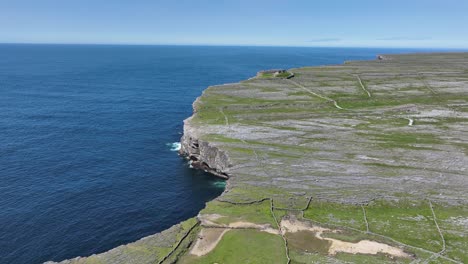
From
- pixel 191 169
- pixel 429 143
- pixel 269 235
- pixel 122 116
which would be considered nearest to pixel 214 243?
pixel 269 235

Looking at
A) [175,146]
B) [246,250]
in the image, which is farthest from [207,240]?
[175,146]

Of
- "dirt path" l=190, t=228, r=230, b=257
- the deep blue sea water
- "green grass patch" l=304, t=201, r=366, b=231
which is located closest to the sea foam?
the deep blue sea water

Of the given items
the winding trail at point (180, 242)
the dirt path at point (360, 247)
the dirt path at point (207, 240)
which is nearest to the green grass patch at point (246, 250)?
the dirt path at point (207, 240)

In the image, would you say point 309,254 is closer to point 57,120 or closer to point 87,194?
point 87,194

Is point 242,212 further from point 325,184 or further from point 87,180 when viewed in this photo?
point 87,180

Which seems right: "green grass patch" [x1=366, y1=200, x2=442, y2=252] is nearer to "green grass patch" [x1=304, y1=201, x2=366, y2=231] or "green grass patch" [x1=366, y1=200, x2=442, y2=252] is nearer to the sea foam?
"green grass patch" [x1=304, y1=201, x2=366, y2=231]

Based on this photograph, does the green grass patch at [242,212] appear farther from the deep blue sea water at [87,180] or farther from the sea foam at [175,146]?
the sea foam at [175,146]
